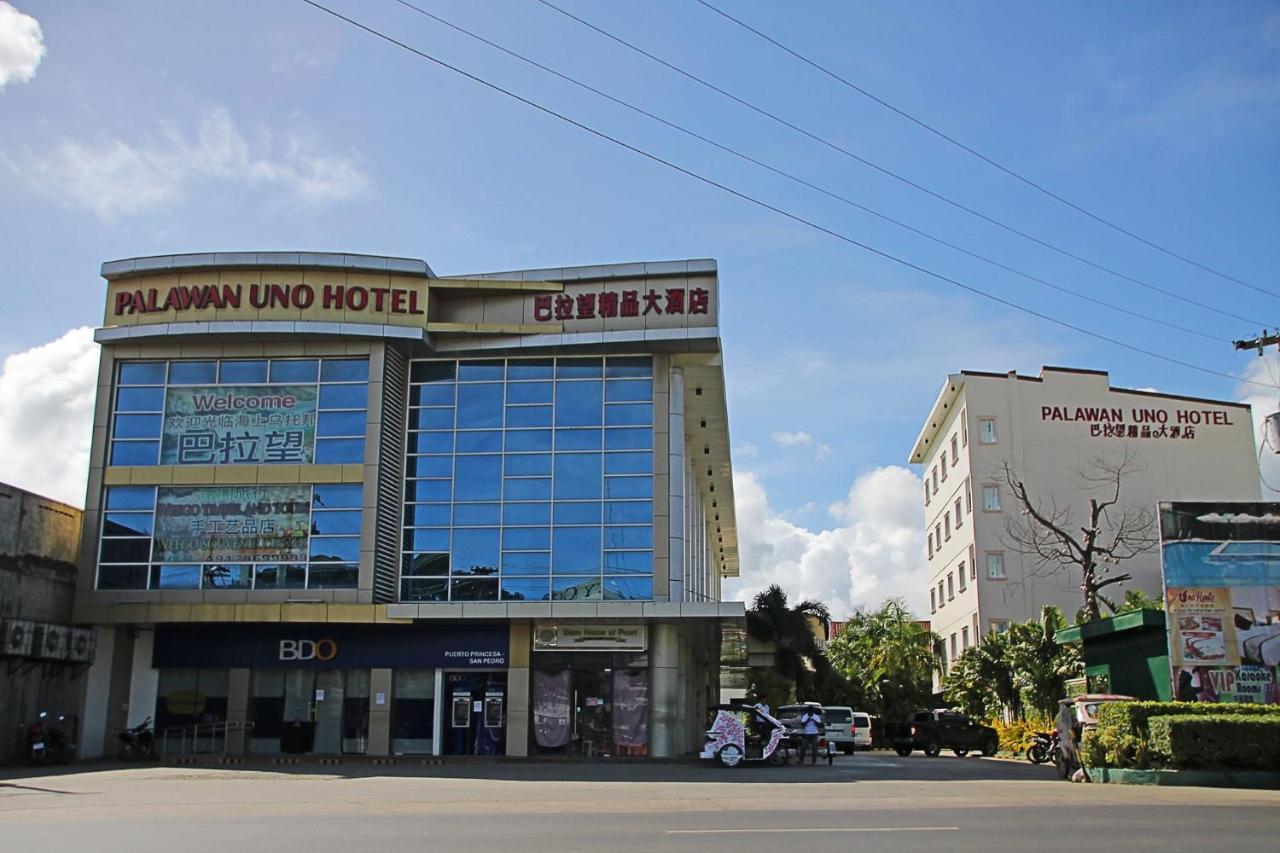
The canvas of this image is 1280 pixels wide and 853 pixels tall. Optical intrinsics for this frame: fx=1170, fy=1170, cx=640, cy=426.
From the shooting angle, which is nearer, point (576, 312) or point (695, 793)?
point (695, 793)

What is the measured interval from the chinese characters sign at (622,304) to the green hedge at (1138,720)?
14955 mm

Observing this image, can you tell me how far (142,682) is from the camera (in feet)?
108

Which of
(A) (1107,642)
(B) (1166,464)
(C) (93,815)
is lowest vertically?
(C) (93,815)

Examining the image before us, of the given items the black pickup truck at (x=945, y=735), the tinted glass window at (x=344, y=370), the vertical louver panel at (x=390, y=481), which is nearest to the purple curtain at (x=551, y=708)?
the vertical louver panel at (x=390, y=481)

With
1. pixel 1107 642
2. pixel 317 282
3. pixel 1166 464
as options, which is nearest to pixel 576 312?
pixel 317 282

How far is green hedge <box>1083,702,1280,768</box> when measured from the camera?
76.0 feet

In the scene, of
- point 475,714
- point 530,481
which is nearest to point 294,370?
point 530,481

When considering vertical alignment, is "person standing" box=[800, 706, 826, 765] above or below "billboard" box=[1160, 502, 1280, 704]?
below

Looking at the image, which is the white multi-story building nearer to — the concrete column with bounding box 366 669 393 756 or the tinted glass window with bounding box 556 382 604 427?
the tinted glass window with bounding box 556 382 604 427

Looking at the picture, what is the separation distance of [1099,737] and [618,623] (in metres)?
12.7

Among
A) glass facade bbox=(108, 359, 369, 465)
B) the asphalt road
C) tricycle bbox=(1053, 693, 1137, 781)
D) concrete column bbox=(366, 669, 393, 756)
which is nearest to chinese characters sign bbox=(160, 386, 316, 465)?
glass facade bbox=(108, 359, 369, 465)

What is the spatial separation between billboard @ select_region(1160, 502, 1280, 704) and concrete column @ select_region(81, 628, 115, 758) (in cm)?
2764

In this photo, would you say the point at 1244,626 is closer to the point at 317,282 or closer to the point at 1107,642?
the point at 1107,642

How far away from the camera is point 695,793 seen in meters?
19.2
